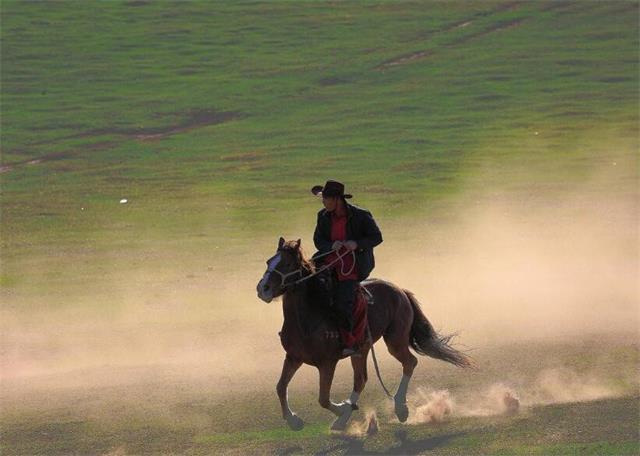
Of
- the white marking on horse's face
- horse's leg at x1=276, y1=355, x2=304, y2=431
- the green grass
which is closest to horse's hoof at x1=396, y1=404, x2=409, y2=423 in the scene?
horse's leg at x1=276, y1=355, x2=304, y2=431

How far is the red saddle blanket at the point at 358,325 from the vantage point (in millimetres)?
16688

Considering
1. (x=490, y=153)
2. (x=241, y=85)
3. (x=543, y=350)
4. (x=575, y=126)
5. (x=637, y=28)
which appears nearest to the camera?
(x=543, y=350)

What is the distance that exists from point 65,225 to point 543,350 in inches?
860

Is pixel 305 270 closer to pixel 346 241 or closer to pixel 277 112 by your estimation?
pixel 346 241

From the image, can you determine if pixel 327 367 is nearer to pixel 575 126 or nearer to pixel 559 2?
pixel 575 126

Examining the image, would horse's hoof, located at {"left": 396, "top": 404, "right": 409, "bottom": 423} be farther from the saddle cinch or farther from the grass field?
the saddle cinch

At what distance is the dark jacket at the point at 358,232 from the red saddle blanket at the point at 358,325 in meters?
0.38

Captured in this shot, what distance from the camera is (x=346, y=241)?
1656 centimetres

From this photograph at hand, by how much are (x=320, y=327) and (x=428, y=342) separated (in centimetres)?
231

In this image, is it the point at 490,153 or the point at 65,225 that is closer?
the point at 65,225

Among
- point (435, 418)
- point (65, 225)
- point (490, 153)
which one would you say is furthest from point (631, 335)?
point (490, 153)

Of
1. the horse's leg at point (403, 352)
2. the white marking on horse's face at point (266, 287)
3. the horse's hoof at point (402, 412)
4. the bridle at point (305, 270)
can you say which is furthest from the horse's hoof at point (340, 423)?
the white marking on horse's face at point (266, 287)

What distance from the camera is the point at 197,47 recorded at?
3529 inches

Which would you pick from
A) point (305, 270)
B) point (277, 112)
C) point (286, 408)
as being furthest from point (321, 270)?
point (277, 112)
